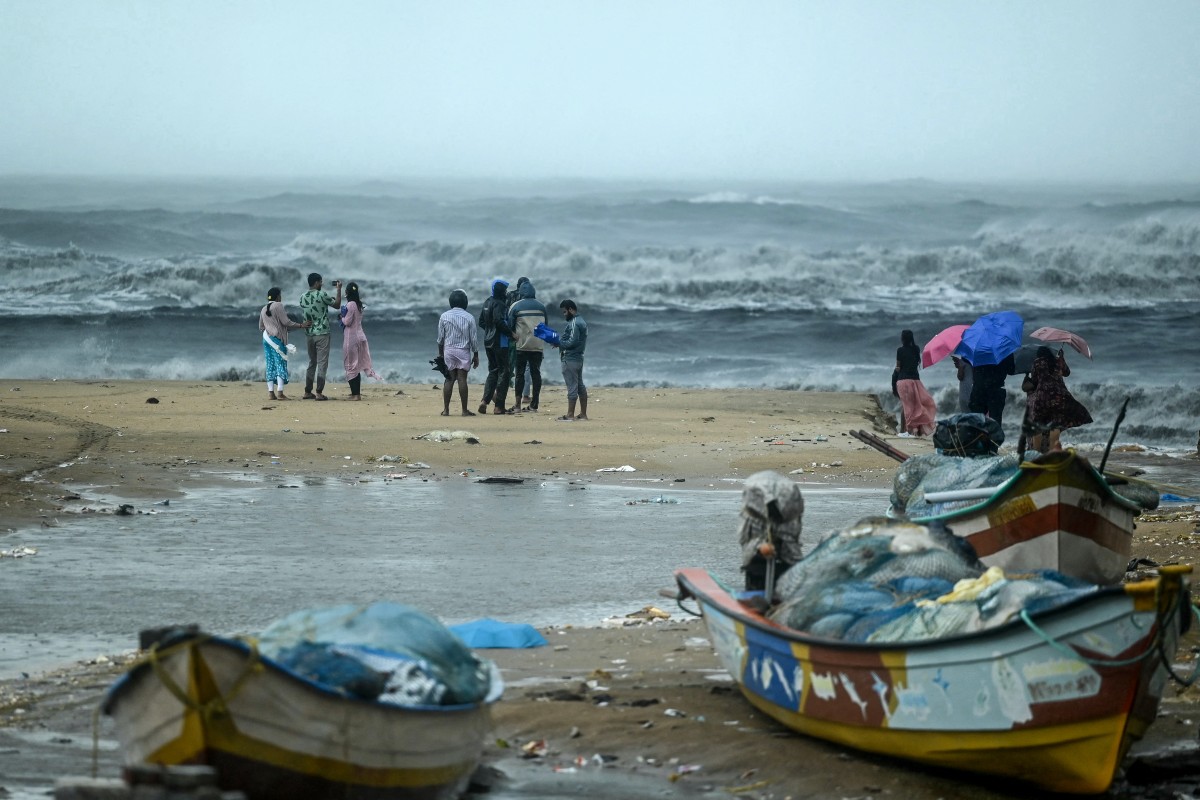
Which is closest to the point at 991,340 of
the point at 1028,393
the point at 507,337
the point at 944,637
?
the point at 1028,393

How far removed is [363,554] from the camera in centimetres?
1074

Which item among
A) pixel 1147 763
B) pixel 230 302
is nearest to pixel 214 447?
pixel 1147 763

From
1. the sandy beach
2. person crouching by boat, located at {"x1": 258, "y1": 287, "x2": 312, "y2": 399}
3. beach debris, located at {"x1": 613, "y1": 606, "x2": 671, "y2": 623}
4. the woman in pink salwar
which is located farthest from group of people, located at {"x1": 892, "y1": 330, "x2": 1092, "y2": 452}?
person crouching by boat, located at {"x1": 258, "y1": 287, "x2": 312, "y2": 399}

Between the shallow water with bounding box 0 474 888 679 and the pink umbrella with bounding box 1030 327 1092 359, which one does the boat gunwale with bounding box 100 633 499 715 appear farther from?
the pink umbrella with bounding box 1030 327 1092 359

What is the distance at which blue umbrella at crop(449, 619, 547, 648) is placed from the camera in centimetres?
806

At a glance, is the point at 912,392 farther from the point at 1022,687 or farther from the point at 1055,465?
the point at 1022,687

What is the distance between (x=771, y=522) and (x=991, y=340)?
29.5 ft

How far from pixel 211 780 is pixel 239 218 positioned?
2444 inches

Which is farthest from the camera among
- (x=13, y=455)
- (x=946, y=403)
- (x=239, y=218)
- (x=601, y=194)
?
(x=601, y=194)

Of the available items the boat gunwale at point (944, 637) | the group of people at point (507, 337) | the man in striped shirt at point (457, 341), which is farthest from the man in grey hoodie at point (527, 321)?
the boat gunwale at point (944, 637)

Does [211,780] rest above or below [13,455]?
above

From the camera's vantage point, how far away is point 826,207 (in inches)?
2756

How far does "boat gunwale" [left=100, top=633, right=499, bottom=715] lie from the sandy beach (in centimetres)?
113

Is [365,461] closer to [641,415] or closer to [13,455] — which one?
[13,455]
